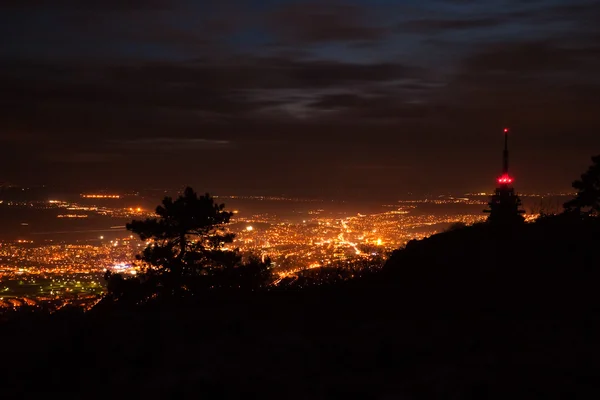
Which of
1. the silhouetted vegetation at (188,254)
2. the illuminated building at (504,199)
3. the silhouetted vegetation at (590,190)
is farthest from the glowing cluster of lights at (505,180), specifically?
the silhouetted vegetation at (188,254)

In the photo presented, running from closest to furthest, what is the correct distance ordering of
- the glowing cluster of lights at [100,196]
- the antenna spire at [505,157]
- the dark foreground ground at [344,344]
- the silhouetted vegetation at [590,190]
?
the dark foreground ground at [344,344] < the silhouetted vegetation at [590,190] < the antenna spire at [505,157] < the glowing cluster of lights at [100,196]

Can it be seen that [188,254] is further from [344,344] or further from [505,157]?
[505,157]

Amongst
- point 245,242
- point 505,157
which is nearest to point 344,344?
point 505,157

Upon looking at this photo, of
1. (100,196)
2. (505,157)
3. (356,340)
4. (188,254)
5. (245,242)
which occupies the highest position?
(505,157)

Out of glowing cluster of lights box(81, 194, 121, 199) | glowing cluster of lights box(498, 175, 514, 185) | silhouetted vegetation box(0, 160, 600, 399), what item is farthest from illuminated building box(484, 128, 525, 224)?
glowing cluster of lights box(81, 194, 121, 199)

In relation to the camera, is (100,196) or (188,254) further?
(100,196)

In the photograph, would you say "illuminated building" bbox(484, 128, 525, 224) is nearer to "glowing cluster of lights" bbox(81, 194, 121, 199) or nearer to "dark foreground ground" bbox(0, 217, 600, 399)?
"dark foreground ground" bbox(0, 217, 600, 399)

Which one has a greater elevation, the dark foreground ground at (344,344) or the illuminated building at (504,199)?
the illuminated building at (504,199)

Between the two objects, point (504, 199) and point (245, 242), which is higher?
point (504, 199)

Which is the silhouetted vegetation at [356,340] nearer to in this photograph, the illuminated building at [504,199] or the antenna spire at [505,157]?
the illuminated building at [504,199]

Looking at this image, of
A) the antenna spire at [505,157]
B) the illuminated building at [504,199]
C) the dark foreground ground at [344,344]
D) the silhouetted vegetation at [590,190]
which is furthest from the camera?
the antenna spire at [505,157]
